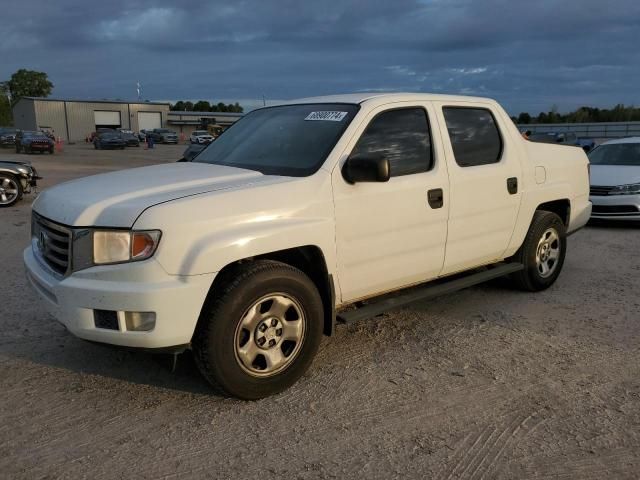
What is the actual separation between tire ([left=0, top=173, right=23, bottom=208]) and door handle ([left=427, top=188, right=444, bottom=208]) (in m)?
10.9

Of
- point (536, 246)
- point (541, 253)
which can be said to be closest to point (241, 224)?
point (536, 246)

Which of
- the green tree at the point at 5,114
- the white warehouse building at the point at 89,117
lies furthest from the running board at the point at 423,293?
the green tree at the point at 5,114

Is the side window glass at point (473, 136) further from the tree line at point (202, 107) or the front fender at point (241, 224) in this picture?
the tree line at point (202, 107)

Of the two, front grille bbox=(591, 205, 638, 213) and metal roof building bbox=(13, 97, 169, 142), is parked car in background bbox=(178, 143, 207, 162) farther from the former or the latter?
metal roof building bbox=(13, 97, 169, 142)

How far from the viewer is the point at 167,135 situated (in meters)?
59.5

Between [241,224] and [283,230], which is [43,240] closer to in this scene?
[241,224]

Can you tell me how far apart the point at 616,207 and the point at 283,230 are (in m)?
7.73

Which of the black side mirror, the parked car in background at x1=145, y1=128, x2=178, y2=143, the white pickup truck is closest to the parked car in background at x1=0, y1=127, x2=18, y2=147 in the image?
the parked car in background at x1=145, y1=128, x2=178, y2=143

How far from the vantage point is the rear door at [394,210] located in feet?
12.4

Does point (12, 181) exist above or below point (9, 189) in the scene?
above

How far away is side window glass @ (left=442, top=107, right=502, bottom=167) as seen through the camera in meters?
4.61

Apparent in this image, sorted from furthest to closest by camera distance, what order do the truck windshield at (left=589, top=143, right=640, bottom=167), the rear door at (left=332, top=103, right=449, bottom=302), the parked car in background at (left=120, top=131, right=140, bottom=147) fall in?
the parked car in background at (left=120, top=131, right=140, bottom=147) < the truck windshield at (left=589, top=143, right=640, bottom=167) < the rear door at (left=332, top=103, right=449, bottom=302)

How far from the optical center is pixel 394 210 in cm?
398

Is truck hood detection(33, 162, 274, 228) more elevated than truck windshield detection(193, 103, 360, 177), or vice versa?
truck windshield detection(193, 103, 360, 177)
